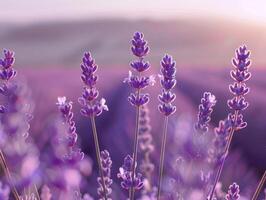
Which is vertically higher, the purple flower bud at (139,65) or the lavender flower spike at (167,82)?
the purple flower bud at (139,65)

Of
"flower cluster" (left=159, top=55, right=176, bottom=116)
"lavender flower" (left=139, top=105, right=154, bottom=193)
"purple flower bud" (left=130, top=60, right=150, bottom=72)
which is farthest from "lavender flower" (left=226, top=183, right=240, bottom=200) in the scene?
"lavender flower" (left=139, top=105, right=154, bottom=193)

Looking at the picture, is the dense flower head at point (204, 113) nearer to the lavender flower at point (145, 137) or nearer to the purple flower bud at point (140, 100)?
the purple flower bud at point (140, 100)

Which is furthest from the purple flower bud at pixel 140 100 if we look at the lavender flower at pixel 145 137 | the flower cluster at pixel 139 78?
the lavender flower at pixel 145 137

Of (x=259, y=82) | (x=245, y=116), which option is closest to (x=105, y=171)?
(x=245, y=116)

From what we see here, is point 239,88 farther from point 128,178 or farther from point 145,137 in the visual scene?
point 145,137

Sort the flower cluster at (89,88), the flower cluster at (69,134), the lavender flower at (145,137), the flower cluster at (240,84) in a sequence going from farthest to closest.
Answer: the lavender flower at (145,137)
the flower cluster at (240,84)
the flower cluster at (89,88)
the flower cluster at (69,134)

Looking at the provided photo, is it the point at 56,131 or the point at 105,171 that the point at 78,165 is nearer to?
the point at 56,131

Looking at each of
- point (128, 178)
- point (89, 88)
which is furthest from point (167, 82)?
point (128, 178)

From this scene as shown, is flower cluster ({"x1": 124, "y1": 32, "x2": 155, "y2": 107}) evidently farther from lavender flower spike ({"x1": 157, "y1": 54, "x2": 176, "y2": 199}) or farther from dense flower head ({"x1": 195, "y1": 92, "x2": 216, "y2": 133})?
dense flower head ({"x1": 195, "y1": 92, "x2": 216, "y2": 133})
